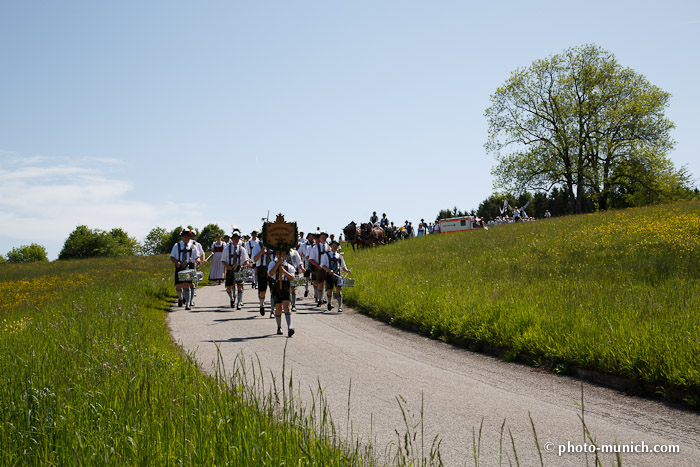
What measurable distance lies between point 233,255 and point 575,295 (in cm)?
1092

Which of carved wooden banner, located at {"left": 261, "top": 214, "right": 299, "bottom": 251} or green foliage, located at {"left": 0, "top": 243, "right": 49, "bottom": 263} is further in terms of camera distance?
green foliage, located at {"left": 0, "top": 243, "right": 49, "bottom": 263}

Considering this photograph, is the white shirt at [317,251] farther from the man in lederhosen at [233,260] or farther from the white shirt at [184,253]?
the white shirt at [184,253]

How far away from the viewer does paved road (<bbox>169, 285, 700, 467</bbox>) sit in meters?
4.93

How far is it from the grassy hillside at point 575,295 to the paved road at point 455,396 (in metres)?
0.59

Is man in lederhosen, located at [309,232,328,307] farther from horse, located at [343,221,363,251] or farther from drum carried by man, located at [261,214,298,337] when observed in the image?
horse, located at [343,221,363,251]

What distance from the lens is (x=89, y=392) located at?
4.61 m

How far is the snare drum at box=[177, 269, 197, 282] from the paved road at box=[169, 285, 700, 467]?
14.8 feet

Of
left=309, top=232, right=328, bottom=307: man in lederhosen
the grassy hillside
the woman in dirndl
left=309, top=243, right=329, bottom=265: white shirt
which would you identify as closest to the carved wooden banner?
the grassy hillside

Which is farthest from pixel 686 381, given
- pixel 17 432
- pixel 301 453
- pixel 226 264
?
pixel 226 264

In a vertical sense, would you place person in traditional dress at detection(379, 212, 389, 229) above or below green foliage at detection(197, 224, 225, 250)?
below

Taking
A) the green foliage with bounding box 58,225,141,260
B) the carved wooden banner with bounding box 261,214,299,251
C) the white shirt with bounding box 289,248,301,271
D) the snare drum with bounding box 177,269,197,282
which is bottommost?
the snare drum with bounding box 177,269,197,282

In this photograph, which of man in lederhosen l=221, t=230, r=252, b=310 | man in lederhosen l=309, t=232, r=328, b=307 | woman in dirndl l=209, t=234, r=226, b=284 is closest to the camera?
man in lederhosen l=221, t=230, r=252, b=310

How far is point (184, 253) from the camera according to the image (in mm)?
16797

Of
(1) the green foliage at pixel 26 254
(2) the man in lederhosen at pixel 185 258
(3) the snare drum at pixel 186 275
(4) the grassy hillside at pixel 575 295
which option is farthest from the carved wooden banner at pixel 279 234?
(1) the green foliage at pixel 26 254
